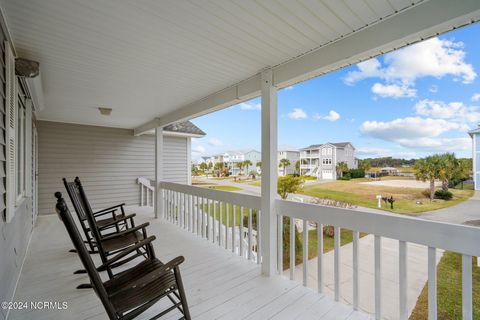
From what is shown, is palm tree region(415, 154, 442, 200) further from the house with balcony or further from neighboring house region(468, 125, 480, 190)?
the house with balcony

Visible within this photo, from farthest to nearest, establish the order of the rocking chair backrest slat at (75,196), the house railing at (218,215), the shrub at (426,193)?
the house railing at (218,215)
the rocking chair backrest slat at (75,196)
the shrub at (426,193)

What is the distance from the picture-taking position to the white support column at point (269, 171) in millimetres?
2770

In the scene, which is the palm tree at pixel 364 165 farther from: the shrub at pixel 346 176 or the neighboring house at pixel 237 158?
the neighboring house at pixel 237 158

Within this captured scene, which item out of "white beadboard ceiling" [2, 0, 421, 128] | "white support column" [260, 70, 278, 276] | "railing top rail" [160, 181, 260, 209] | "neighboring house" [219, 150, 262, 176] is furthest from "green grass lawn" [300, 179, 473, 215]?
"white beadboard ceiling" [2, 0, 421, 128]

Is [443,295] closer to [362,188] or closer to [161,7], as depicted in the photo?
[362,188]

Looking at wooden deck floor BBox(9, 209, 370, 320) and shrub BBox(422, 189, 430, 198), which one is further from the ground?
shrub BBox(422, 189, 430, 198)

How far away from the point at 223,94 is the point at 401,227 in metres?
2.75


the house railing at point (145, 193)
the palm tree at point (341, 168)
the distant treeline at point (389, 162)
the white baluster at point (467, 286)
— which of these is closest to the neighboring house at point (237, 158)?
the palm tree at point (341, 168)

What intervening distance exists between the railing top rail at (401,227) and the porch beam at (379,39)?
1.38m

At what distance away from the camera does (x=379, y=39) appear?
6.06 ft

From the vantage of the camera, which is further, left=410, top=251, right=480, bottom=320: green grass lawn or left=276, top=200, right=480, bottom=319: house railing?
left=410, top=251, right=480, bottom=320: green grass lawn

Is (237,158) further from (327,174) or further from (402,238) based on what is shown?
(402,238)

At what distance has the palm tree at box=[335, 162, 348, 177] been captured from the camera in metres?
2.37

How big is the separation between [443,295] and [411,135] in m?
1.40
